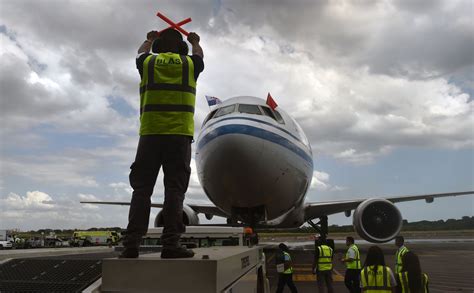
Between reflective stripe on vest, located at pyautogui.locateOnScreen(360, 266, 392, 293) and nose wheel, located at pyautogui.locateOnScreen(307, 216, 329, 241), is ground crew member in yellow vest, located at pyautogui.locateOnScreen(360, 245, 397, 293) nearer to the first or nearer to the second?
reflective stripe on vest, located at pyautogui.locateOnScreen(360, 266, 392, 293)

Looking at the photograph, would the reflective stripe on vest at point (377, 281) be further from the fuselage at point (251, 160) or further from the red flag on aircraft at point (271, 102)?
the red flag on aircraft at point (271, 102)

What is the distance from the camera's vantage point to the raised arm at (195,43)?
335 centimetres

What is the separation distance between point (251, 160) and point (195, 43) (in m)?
5.61

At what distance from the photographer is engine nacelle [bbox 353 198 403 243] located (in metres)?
15.1

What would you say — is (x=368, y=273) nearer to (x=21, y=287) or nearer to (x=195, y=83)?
(x=195, y=83)

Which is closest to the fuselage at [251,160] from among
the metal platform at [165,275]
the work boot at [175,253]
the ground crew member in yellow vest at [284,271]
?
the ground crew member in yellow vest at [284,271]

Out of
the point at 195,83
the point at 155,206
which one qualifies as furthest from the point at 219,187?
the point at 155,206

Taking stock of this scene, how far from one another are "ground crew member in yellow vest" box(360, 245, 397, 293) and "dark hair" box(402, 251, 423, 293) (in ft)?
0.82

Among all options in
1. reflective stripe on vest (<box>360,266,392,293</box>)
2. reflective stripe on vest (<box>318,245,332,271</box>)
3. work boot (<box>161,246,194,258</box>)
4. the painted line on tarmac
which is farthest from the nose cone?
work boot (<box>161,246,194,258</box>)

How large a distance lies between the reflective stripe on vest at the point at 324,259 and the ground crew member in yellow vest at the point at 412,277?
3.02 meters

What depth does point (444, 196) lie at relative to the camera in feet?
65.4

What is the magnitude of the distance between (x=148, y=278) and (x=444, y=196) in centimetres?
2077

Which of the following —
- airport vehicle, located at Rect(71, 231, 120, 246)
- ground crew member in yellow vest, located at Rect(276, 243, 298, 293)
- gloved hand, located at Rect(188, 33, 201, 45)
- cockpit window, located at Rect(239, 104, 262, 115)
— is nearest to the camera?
gloved hand, located at Rect(188, 33, 201, 45)

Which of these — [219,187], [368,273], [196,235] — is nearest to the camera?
[196,235]
